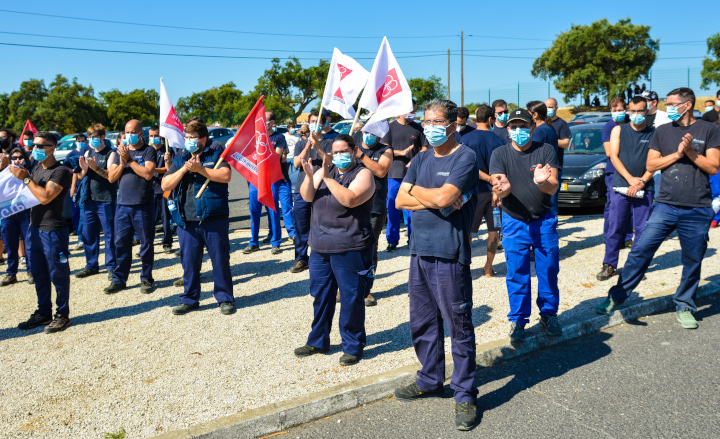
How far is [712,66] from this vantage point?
4691cm

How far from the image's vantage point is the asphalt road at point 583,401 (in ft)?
12.5

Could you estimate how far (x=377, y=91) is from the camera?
18.8 ft

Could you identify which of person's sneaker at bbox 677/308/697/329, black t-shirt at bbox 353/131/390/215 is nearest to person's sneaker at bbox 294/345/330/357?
black t-shirt at bbox 353/131/390/215

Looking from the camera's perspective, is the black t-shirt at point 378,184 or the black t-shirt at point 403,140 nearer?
the black t-shirt at point 378,184

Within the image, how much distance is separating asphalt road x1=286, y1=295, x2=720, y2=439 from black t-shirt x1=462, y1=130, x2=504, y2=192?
2.75 m

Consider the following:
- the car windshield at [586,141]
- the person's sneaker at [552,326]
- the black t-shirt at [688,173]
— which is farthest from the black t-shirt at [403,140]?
the car windshield at [586,141]

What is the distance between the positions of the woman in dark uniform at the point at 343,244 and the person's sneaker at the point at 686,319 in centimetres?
315

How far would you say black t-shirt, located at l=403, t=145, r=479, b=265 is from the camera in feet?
13.1

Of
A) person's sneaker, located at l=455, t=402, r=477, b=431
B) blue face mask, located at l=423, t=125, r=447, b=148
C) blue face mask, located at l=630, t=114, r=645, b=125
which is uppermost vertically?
blue face mask, located at l=630, t=114, r=645, b=125

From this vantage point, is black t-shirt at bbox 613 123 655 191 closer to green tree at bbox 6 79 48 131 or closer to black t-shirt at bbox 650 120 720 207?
black t-shirt at bbox 650 120 720 207

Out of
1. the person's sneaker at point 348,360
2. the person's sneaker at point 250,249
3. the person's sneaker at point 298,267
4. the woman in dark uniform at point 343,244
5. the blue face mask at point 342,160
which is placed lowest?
the person's sneaker at point 348,360

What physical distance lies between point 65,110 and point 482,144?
50.1 meters

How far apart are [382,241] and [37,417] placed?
6.57 m

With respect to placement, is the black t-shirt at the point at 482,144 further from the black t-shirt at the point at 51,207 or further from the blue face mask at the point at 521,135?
the black t-shirt at the point at 51,207
